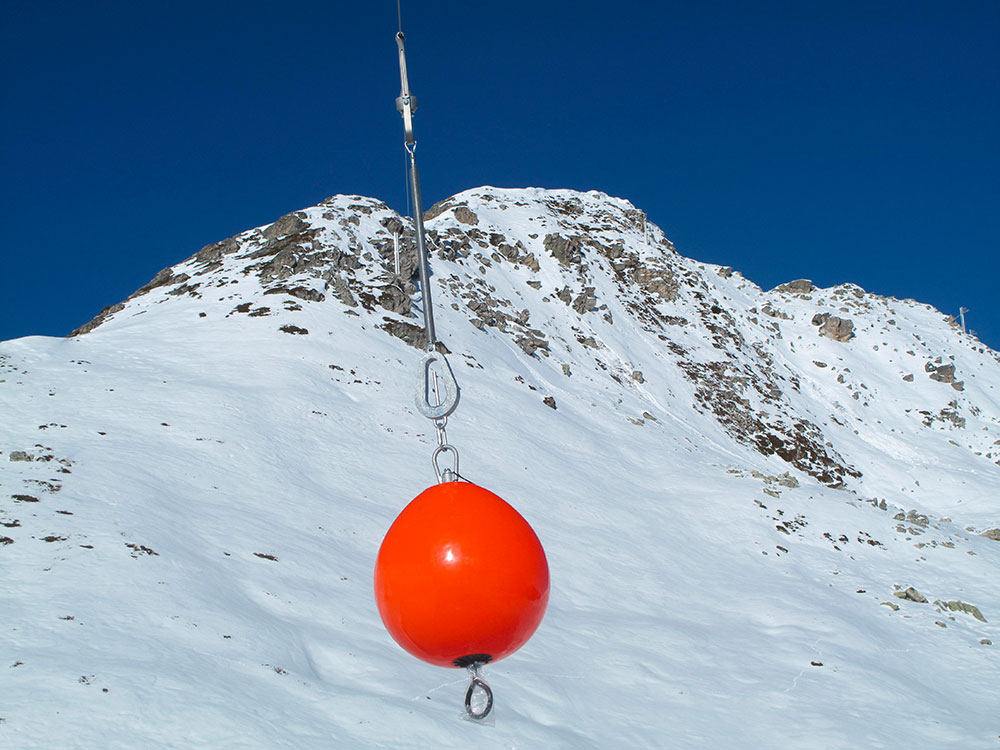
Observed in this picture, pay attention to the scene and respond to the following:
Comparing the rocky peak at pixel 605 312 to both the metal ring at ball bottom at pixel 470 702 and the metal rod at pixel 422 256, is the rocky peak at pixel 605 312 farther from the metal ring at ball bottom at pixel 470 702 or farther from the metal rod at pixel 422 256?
the metal ring at ball bottom at pixel 470 702

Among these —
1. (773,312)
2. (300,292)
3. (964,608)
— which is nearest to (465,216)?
(300,292)

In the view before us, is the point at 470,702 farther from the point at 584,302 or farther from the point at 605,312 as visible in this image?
the point at 605,312

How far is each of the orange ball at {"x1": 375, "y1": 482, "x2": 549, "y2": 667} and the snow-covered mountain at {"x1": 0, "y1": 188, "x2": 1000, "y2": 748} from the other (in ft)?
13.1

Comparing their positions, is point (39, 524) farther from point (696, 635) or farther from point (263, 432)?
point (696, 635)

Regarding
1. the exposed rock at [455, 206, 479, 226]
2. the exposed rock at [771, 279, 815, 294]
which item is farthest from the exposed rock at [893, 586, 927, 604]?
the exposed rock at [771, 279, 815, 294]

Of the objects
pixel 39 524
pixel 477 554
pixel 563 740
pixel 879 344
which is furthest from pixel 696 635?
pixel 879 344

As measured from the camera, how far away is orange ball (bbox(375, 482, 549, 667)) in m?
2.69

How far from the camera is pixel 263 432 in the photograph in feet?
56.2

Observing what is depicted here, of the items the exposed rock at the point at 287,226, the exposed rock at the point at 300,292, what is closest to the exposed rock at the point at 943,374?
the exposed rock at the point at 300,292

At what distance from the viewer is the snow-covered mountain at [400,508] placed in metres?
7.15

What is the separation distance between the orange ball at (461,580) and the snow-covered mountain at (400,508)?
13.1 feet

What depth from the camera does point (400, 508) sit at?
15453 millimetres

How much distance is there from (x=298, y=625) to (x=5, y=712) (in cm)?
382

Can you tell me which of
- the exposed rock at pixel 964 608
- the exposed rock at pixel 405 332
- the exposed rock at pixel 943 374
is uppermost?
the exposed rock at pixel 943 374
